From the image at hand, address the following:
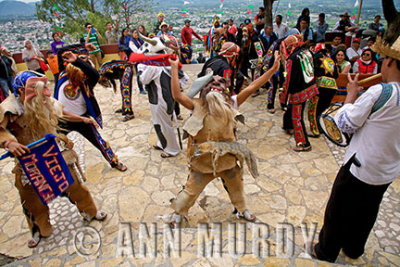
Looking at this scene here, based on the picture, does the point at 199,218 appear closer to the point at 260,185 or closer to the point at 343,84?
the point at 260,185

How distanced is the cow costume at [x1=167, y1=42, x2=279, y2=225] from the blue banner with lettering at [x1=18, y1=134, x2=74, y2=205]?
51.4 inches

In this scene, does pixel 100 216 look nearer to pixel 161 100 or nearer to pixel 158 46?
pixel 161 100

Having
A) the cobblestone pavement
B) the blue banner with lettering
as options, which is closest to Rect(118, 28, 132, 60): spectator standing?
the cobblestone pavement

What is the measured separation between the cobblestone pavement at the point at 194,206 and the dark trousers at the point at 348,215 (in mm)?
264

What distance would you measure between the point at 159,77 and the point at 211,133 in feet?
7.48

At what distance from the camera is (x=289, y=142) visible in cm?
548

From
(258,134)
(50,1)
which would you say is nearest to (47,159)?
(258,134)

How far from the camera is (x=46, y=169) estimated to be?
2701 millimetres

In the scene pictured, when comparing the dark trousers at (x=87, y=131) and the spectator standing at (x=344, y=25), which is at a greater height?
the spectator standing at (x=344, y=25)

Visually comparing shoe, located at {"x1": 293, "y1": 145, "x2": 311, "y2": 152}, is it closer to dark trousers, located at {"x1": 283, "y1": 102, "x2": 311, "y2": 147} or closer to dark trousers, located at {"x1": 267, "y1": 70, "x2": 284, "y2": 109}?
dark trousers, located at {"x1": 283, "y1": 102, "x2": 311, "y2": 147}

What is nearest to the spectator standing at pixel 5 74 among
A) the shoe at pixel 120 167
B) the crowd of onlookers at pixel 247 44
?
the crowd of onlookers at pixel 247 44

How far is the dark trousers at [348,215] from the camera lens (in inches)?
92.0

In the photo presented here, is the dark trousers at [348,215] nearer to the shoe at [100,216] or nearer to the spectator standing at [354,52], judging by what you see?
the shoe at [100,216]

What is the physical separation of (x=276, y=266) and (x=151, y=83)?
354cm
